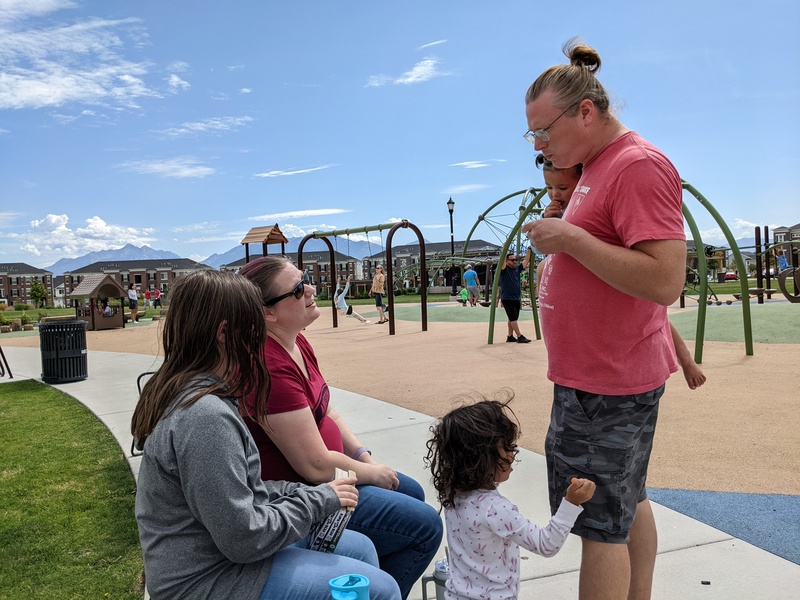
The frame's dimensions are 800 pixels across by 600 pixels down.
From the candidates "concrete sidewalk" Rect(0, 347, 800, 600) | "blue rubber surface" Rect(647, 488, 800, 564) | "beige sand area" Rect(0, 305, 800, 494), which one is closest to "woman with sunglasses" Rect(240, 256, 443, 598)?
"concrete sidewalk" Rect(0, 347, 800, 600)

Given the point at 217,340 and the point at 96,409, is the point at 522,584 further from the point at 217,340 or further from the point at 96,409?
the point at 96,409

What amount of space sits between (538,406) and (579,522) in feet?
14.7

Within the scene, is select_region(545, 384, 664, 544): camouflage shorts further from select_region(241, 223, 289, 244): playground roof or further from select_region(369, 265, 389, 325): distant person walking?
select_region(241, 223, 289, 244): playground roof

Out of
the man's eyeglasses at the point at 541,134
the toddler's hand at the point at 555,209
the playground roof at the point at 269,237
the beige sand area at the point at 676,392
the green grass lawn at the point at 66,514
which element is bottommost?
the green grass lawn at the point at 66,514

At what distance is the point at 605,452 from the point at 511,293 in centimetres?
1012

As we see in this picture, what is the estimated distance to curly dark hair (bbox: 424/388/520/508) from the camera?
7.21 ft

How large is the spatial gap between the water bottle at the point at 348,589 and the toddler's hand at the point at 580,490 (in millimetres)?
670

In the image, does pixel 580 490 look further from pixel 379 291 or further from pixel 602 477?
pixel 379 291

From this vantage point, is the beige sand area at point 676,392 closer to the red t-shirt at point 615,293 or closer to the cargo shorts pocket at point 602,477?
the cargo shorts pocket at point 602,477

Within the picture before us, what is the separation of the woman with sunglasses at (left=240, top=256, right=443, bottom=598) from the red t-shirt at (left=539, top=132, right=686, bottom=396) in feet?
2.58

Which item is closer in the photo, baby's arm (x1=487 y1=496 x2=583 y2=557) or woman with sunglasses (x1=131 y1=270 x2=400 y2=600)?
woman with sunglasses (x1=131 y1=270 x2=400 y2=600)

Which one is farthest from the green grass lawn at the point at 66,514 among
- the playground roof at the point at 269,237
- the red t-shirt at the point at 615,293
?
the playground roof at the point at 269,237

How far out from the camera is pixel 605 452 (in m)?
2.05

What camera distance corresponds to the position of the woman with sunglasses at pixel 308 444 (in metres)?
2.22
